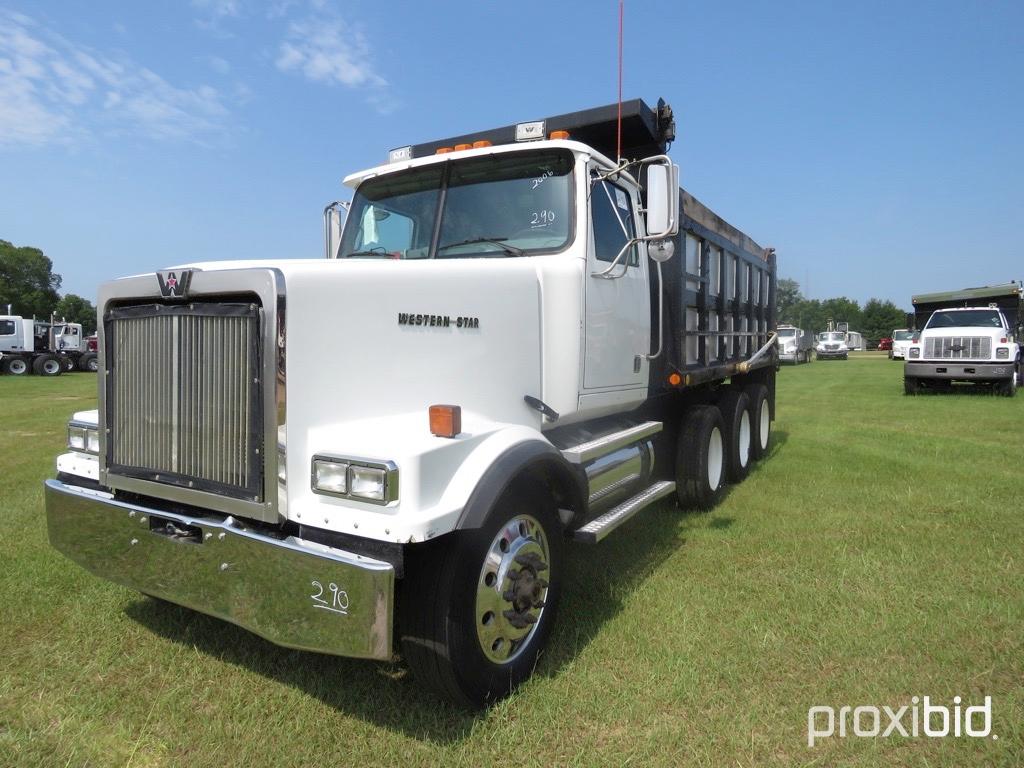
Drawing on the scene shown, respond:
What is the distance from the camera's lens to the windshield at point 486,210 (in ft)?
12.7

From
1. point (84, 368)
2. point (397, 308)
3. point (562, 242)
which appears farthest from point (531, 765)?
point (84, 368)

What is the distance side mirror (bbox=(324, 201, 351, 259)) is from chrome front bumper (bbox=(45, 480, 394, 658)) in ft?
7.68

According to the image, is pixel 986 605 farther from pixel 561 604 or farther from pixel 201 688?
pixel 201 688

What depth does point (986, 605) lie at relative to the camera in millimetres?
3717

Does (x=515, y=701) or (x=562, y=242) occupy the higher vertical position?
(x=562, y=242)

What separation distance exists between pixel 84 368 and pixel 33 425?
2282 cm

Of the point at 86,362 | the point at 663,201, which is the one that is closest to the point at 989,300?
the point at 663,201

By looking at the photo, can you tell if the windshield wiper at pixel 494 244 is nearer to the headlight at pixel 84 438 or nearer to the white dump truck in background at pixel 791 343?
the headlight at pixel 84 438

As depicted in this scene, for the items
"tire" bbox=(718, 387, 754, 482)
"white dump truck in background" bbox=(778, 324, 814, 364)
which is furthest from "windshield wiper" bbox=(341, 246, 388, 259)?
"white dump truck in background" bbox=(778, 324, 814, 364)

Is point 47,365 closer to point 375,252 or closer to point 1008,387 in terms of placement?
point 375,252

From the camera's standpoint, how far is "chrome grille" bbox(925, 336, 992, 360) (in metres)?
15.3

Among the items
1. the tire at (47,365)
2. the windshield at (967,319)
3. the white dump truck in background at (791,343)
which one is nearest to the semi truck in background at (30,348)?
the tire at (47,365)

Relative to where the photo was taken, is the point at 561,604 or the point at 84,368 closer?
the point at 561,604
